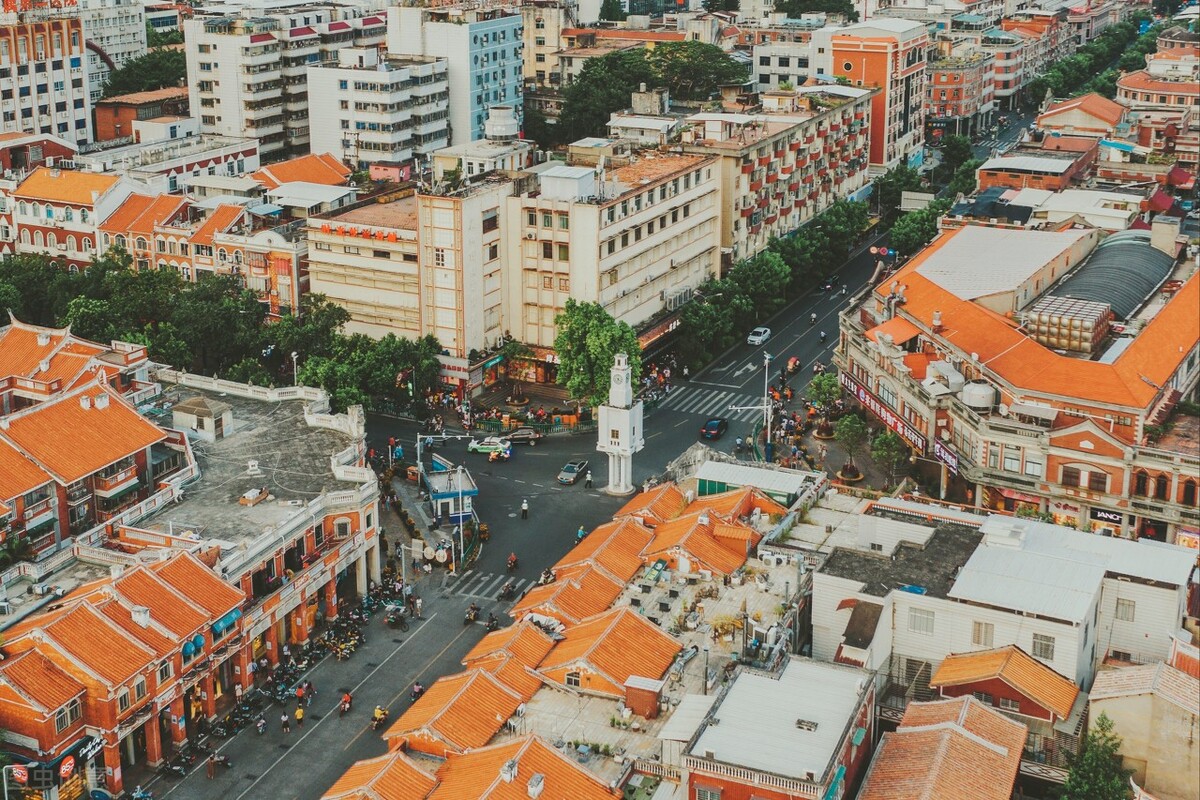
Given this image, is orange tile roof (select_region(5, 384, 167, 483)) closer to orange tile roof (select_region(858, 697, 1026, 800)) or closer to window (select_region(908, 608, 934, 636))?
window (select_region(908, 608, 934, 636))

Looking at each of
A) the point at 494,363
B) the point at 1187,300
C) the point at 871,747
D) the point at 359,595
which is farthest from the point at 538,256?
the point at 871,747

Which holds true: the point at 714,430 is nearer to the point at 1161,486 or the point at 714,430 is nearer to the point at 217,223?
the point at 1161,486

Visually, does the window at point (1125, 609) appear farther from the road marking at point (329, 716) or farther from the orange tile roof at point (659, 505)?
the road marking at point (329, 716)

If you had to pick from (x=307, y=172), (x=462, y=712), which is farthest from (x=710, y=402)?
(x=462, y=712)

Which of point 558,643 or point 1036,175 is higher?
point 1036,175

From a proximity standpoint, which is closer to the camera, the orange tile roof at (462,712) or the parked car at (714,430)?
the orange tile roof at (462,712)

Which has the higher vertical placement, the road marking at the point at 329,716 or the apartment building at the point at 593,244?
the apartment building at the point at 593,244

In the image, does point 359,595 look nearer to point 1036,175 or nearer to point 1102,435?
point 1102,435

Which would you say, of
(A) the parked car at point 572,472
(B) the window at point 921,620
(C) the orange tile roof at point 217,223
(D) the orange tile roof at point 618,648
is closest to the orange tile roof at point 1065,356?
(A) the parked car at point 572,472
